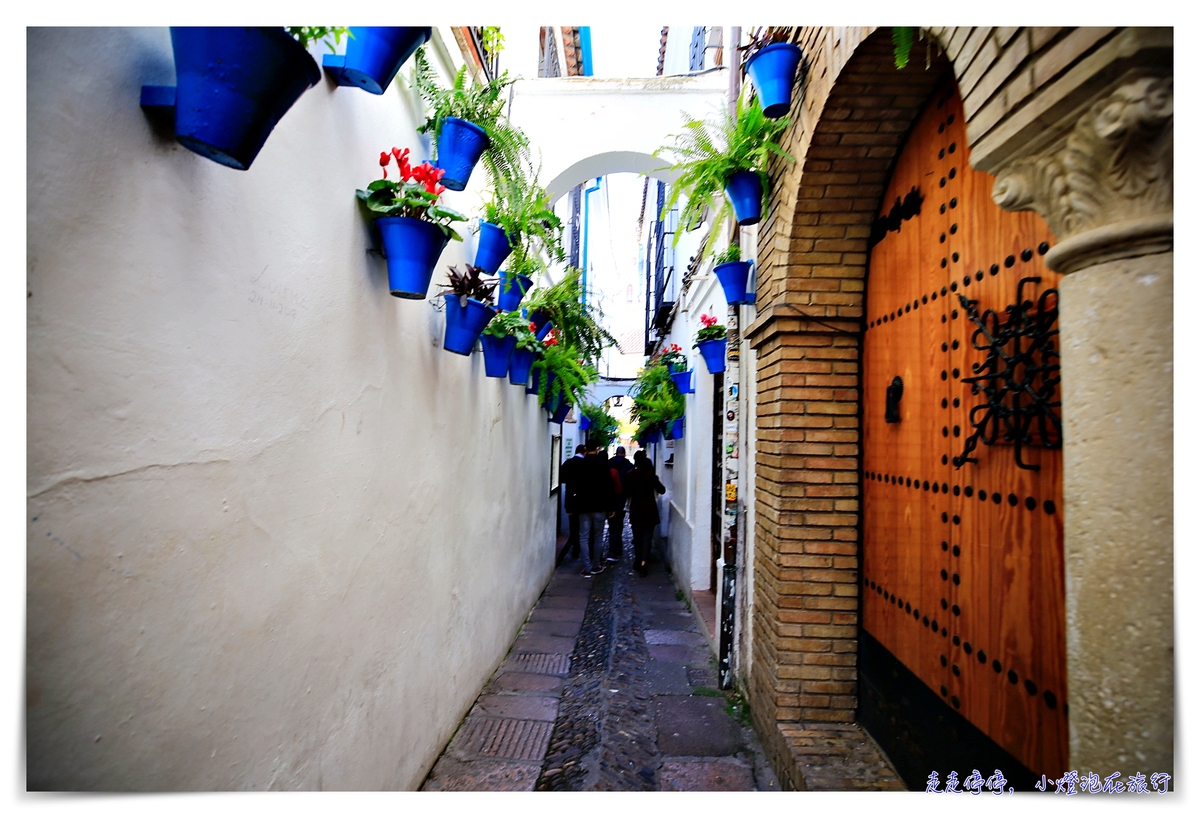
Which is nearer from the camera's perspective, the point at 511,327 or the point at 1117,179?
the point at 1117,179

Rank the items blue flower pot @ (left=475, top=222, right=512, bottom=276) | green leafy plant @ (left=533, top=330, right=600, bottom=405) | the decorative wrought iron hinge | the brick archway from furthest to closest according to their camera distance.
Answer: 1. green leafy plant @ (left=533, top=330, right=600, bottom=405)
2. blue flower pot @ (left=475, top=222, right=512, bottom=276)
3. the brick archway
4. the decorative wrought iron hinge

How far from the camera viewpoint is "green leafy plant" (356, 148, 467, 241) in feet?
7.59

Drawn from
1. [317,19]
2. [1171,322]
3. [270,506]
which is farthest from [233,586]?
[1171,322]

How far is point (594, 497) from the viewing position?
8578 mm

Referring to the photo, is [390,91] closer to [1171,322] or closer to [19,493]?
[19,493]

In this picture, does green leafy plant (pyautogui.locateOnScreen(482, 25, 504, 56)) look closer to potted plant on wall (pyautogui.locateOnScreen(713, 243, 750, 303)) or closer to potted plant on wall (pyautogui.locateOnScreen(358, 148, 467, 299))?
potted plant on wall (pyautogui.locateOnScreen(358, 148, 467, 299))

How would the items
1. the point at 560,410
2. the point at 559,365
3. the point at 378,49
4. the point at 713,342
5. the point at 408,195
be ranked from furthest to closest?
A: the point at 560,410 → the point at 713,342 → the point at 559,365 → the point at 408,195 → the point at 378,49

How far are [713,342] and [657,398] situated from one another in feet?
10.0

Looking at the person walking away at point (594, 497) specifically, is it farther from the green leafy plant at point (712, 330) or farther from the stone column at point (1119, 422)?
the stone column at point (1119, 422)

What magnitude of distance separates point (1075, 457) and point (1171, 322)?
12.1 inches

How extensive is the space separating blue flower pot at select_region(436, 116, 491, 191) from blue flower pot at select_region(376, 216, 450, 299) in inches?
19.6

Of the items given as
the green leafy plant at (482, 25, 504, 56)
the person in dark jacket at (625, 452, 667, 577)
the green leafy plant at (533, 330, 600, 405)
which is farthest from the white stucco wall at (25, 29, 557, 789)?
the person in dark jacket at (625, 452, 667, 577)

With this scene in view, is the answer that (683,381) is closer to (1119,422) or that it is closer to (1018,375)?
(1018,375)

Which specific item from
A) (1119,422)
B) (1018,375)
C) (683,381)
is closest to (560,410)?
(683,381)
